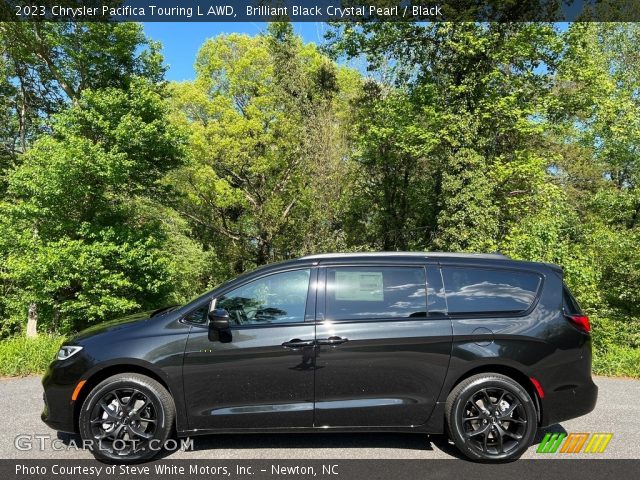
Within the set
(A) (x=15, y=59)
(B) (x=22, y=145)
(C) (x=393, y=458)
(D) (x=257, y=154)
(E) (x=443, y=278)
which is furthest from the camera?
(D) (x=257, y=154)

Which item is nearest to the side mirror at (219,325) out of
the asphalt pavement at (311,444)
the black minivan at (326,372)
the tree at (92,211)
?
the black minivan at (326,372)

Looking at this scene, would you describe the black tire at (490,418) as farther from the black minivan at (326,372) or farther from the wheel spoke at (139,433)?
the wheel spoke at (139,433)

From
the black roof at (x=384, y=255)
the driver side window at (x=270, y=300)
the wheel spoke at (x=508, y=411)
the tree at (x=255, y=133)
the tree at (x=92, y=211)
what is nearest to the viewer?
the wheel spoke at (x=508, y=411)

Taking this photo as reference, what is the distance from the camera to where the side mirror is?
4.06 m

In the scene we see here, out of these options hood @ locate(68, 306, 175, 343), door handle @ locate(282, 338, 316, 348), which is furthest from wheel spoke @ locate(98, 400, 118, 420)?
door handle @ locate(282, 338, 316, 348)

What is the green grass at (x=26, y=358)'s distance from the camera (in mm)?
7000

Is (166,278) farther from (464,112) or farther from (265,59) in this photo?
(265,59)

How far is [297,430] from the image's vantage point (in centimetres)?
417

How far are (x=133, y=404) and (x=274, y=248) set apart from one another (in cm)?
2697

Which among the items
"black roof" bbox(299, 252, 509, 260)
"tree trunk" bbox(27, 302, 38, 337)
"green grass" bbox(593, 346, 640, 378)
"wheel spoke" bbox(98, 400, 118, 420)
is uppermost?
"black roof" bbox(299, 252, 509, 260)

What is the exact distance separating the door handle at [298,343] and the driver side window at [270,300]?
0.18 meters

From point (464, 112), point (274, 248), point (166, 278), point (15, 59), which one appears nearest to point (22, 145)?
point (15, 59)

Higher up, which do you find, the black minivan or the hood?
the hood

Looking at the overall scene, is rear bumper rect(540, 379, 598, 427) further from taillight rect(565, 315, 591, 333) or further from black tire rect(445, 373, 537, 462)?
taillight rect(565, 315, 591, 333)
